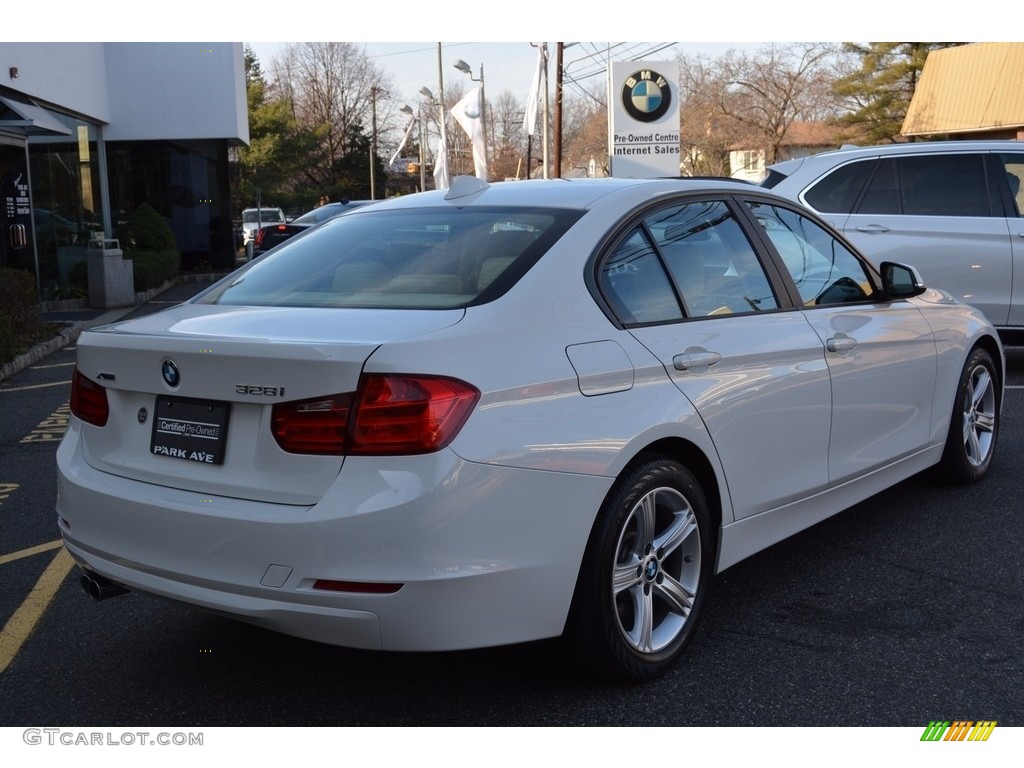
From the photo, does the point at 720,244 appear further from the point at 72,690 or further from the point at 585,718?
the point at 72,690

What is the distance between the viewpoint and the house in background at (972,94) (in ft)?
121

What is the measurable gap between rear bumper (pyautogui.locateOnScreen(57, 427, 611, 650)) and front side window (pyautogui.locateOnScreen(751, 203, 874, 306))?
5.79ft

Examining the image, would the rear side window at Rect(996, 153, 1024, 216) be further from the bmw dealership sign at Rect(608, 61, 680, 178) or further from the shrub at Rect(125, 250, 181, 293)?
the shrub at Rect(125, 250, 181, 293)

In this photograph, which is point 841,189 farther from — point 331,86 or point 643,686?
point 331,86

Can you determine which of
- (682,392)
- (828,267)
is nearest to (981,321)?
(828,267)

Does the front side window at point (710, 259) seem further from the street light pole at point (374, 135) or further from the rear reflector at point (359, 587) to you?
the street light pole at point (374, 135)

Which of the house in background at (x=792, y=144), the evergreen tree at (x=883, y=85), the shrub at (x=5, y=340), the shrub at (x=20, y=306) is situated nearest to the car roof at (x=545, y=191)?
the shrub at (x=5, y=340)

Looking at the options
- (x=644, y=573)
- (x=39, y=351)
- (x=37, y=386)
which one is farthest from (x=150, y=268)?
(x=644, y=573)

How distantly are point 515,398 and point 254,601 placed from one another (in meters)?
0.91

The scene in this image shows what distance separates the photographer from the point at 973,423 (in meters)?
6.00

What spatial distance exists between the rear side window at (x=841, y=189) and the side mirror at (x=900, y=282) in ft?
14.0

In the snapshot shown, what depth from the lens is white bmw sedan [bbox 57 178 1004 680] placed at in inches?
117

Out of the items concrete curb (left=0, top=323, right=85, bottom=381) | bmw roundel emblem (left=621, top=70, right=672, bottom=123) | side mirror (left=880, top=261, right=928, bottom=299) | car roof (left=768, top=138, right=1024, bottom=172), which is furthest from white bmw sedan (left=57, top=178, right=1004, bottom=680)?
bmw roundel emblem (left=621, top=70, right=672, bottom=123)

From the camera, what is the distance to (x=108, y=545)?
11.2 ft
